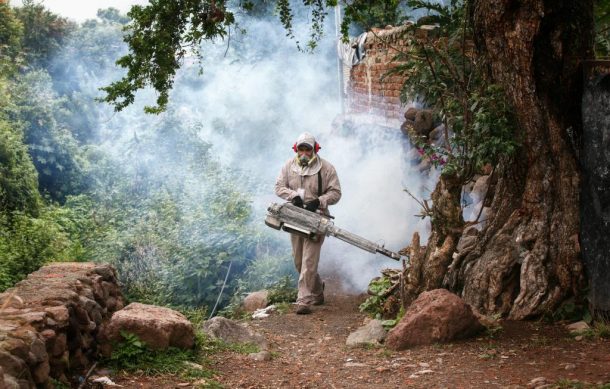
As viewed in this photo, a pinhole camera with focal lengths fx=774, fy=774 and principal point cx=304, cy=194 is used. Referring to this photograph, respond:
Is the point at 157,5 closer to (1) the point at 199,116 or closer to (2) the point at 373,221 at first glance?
(2) the point at 373,221

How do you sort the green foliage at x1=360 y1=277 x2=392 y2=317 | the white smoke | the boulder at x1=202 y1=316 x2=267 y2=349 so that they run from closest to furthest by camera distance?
the boulder at x1=202 y1=316 x2=267 y2=349
the green foliage at x1=360 y1=277 x2=392 y2=317
the white smoke

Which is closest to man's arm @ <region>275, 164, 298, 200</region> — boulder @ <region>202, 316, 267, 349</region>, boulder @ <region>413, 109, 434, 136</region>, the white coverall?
the white coverall

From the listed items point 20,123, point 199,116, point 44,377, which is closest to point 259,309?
point 44,377

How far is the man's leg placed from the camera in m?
9.84

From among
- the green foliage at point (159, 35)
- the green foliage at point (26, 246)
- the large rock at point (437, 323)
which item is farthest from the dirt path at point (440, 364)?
the green foliage at point (26, 246)

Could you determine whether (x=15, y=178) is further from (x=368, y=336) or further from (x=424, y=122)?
(x=368, y=336)

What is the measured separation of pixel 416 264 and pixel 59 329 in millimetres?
4064

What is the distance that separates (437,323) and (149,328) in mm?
2614

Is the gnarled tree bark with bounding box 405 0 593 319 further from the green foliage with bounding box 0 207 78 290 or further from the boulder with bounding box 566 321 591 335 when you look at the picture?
the green foliage with bounding box 0 207 78 290

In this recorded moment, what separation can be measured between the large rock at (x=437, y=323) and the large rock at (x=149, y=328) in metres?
2.00

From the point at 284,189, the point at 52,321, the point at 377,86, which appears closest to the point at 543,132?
the point at 284,189

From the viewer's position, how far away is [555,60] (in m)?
7.55

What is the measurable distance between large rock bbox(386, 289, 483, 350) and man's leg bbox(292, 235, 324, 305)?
2.63 m

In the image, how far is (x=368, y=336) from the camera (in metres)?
7.88
